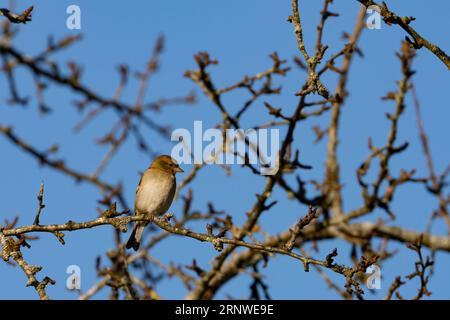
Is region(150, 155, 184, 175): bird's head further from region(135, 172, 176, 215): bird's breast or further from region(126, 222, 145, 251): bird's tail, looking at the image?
region(126, 222, 145, 251): bird's tail

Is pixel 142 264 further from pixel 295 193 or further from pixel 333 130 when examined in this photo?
pixel 333 130

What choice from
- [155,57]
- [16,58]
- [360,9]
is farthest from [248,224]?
[360,9]

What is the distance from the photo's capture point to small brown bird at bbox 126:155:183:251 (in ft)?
28.1

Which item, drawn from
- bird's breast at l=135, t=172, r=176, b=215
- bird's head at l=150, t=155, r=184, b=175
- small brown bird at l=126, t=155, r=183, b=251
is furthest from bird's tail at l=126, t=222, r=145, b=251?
bird's head at l=150, t=155, r=184, b=175

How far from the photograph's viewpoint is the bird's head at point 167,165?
8984 mm

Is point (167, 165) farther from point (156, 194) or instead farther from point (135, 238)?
point (135, 238)

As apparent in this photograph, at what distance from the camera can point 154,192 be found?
858 cm

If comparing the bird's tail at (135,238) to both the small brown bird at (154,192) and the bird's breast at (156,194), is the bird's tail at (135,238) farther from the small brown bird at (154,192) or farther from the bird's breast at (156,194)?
the bird's breast at (156,194)

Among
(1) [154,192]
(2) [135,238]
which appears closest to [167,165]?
(1) [154,192]

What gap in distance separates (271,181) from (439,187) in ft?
7.22

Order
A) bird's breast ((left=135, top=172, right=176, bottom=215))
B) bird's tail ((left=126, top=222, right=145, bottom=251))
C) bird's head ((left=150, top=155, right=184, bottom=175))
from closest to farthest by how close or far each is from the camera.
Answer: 1. bird's breast ((left=135, top=172, right=176, bottom=215))
2. bird's tail ((left=126, top=222, right=145, bottom=251))
3. bird's head ((left=150, top=155, right=184, bottom=175))

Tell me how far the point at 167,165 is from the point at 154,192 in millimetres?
578

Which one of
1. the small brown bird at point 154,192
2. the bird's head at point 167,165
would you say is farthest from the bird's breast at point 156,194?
the bird's head at point 167,165

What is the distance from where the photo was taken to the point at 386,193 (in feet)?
28.4
